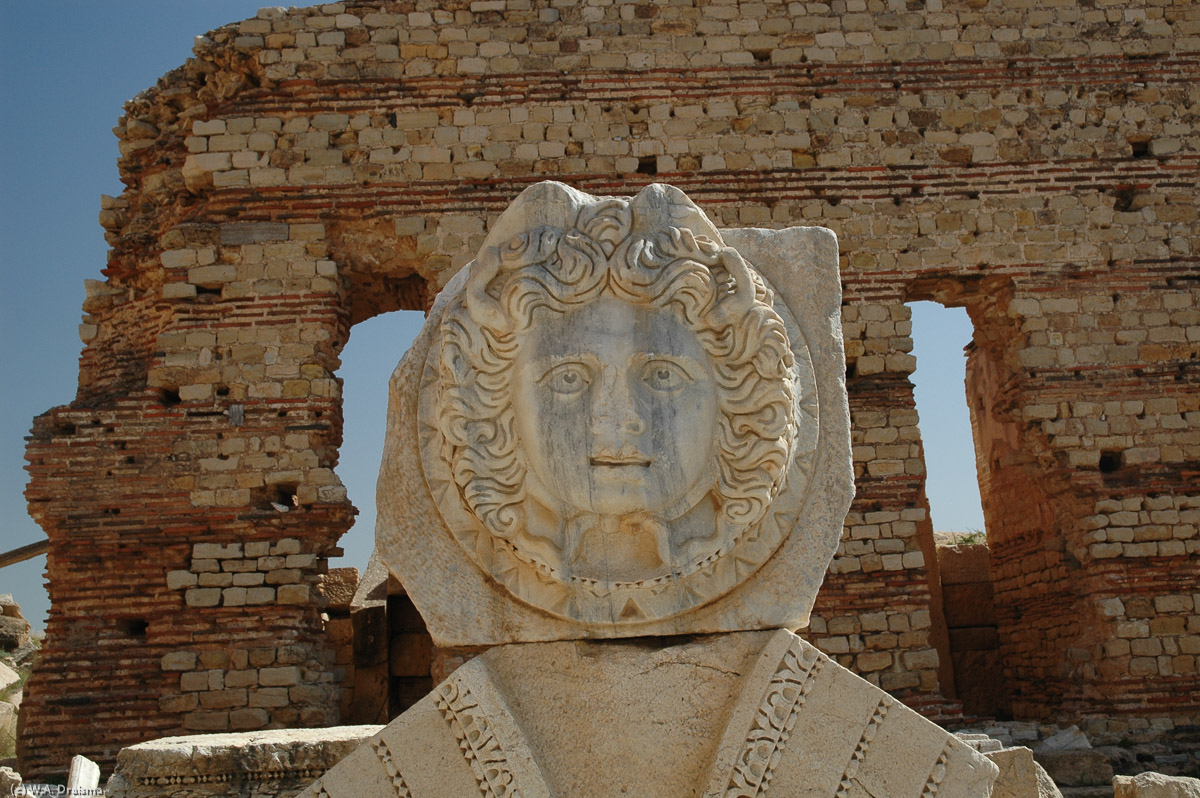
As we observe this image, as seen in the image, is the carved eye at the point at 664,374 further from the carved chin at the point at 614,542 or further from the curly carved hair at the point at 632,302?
the carved chin at the point at 614,542

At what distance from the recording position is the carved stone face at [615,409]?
2428mm

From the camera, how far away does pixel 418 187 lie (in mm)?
9047

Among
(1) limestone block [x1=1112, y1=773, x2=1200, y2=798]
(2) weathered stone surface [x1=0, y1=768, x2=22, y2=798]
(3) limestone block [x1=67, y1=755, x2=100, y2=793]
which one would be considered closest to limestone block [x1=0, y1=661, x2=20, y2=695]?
(3) limestone block [x1=67, y1=755, x2=100, y2=793]

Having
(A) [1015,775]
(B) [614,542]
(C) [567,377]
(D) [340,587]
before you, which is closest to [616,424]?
(C) [567,377]

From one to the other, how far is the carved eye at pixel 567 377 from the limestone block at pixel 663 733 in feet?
2.01

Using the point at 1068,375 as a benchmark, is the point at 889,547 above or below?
below

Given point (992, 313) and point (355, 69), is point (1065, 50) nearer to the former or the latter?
point (992, 313)

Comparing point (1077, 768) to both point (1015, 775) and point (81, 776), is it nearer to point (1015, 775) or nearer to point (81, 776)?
point (1015, 775)

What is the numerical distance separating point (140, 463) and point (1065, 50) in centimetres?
877

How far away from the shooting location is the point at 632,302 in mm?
2553

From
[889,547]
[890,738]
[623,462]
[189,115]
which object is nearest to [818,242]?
[623,462]

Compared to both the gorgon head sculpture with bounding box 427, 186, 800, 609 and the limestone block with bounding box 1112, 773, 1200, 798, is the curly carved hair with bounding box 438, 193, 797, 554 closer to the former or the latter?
the gorgon head sculpture with bounding box 427, 186, 800, 609

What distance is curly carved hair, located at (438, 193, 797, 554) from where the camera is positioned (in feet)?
8.14

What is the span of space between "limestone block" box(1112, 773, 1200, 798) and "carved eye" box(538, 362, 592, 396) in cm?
275
